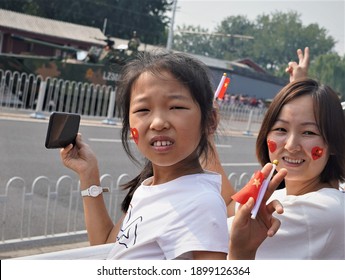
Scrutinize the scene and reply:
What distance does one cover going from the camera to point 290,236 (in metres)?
1.82

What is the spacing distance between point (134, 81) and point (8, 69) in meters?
13.2

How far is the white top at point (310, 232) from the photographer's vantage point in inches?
70.9

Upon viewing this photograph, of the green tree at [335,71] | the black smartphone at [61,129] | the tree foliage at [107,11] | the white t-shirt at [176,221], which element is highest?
the tree foliage at [107,11]

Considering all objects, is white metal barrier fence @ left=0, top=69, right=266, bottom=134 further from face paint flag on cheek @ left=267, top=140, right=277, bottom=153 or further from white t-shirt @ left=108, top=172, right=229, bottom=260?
white t-shirt @ left=108, top=172, right=229, bottom=260

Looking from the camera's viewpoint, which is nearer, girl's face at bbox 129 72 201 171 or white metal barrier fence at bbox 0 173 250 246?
girl's face at bbox 129 72 201 171

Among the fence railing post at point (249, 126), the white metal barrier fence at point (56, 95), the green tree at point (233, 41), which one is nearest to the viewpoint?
the white metal barrier fence at point (56, 95)

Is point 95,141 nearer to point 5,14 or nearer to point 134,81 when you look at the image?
point 134,81

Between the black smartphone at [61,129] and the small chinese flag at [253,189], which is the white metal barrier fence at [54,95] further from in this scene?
the small chinese flag at [253,189]

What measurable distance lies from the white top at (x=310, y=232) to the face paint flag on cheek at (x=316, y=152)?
0.13 meters

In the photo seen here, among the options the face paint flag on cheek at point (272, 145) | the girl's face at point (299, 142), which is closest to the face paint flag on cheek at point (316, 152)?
the girl's face at point (299, 142)

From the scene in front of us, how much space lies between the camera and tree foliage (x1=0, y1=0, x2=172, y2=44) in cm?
3094

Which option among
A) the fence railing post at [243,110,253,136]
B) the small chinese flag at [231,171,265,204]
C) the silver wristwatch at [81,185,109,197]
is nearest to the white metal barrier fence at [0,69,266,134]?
the fence railing post at [243,110,253,136]

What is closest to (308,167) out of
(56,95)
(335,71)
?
(335,71)

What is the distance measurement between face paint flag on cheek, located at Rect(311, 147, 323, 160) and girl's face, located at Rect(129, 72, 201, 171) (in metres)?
0.45
